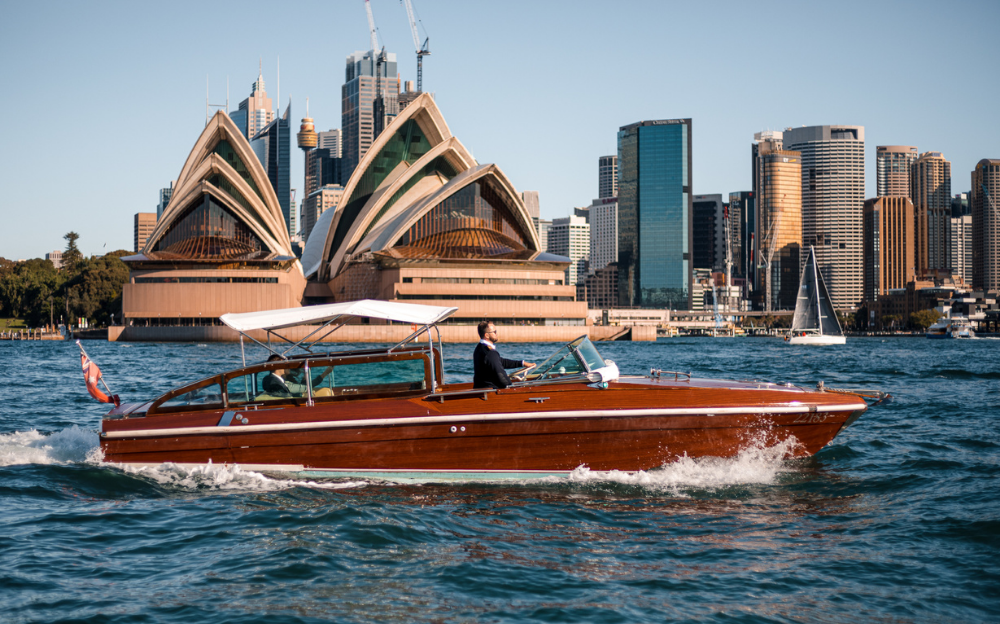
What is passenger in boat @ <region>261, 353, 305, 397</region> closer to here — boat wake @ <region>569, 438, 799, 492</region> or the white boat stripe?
the white boat stripe

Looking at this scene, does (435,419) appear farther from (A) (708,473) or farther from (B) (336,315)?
(A) (708,473)

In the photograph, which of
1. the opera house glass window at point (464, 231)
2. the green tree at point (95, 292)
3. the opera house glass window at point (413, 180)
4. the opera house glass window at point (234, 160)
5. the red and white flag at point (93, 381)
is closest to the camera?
the red and white flag at point (93, 381)

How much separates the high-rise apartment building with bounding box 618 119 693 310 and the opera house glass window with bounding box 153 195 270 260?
12827 centimetres

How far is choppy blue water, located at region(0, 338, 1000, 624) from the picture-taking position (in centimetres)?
582

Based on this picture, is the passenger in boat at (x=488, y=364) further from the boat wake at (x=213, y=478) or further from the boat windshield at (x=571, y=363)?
the boat wake at (x=213, y=478)

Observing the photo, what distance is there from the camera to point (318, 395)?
31.3 feet

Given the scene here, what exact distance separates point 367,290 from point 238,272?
473 inches

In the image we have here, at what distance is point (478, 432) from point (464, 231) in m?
70.9

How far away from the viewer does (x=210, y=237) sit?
260 ft

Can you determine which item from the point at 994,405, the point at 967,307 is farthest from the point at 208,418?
the point at 967,307

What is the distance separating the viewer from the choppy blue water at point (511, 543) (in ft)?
19.1

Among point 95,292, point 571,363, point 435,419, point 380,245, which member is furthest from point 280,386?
point 95,292

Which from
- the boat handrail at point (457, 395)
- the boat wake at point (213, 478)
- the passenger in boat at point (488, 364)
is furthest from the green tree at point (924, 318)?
the boat wake at point (213, 478)

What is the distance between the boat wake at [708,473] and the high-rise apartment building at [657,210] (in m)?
187
